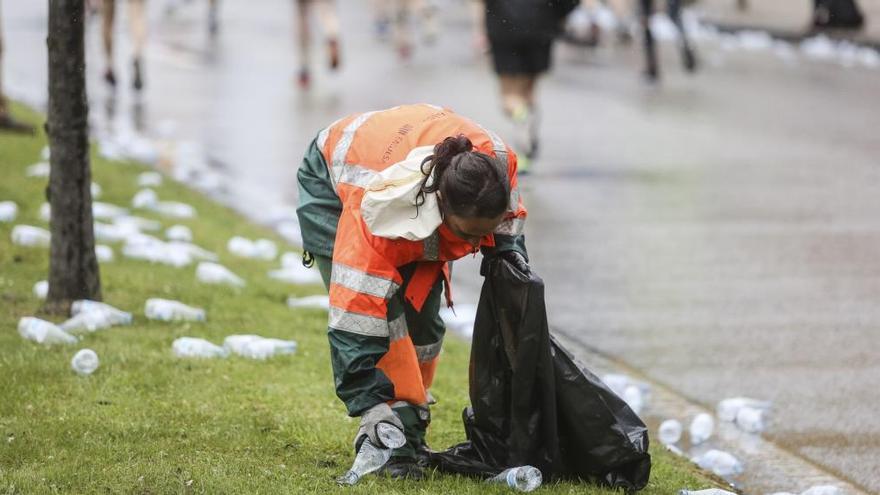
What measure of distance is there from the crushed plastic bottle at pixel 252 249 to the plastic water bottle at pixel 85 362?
2.78 m

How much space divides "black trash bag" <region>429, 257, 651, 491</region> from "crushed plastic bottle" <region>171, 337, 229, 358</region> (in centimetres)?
166

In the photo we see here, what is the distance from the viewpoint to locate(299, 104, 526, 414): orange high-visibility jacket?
4086 millimetres

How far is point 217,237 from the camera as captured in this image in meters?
8.62

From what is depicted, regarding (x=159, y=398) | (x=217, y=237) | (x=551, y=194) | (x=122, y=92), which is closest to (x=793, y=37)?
(x=122, y=92)

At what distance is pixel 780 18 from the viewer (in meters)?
22.3

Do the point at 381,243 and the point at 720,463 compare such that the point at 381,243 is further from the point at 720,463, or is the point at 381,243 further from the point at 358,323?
the point at 720,463

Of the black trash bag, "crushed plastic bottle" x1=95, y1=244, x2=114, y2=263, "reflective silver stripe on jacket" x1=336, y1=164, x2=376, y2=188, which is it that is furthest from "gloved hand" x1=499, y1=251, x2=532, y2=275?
"crushed plastic bottle" x1=95, y1=244, x2=114, y2=263

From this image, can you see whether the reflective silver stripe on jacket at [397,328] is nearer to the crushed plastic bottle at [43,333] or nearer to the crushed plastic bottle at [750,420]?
the crushed plastic bottle at [750,420]

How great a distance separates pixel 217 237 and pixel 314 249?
4.22 m

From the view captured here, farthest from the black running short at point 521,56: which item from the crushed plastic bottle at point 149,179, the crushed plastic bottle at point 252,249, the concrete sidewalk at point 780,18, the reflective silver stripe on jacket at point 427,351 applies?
the concrete sidewalk at point 780,18

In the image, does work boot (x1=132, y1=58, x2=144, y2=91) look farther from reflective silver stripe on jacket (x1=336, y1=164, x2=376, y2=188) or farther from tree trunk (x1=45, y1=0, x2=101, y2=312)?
reflective silver stripe on jacket (x1=336, y1=164, x2=376, y2=188)

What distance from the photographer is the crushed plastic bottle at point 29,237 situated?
7589 millimetres

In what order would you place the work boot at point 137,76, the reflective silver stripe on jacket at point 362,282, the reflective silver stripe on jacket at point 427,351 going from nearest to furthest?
1. the reflective silver stripe on jacket at point 362,282
2. the reflective silver stripe on jacket at point 427,351
3. the work boot at point 137,76

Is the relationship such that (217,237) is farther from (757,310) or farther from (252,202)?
(757,310)
